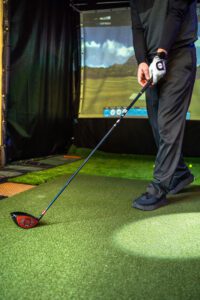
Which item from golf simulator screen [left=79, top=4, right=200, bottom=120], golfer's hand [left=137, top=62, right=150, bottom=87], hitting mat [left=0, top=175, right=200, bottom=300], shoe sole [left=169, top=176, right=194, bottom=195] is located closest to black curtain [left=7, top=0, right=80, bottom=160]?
golf simulator screen [left=79, top=4, right=200, bottom=120]

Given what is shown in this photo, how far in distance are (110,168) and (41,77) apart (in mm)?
1378

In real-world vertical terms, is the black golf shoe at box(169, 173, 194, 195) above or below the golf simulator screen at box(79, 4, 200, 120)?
below

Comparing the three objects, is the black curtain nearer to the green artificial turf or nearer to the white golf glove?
the green artificial turf

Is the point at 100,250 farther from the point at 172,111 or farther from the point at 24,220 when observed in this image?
the point at 172,111

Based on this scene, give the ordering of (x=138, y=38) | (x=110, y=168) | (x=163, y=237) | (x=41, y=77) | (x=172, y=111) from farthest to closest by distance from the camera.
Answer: (x=41, y=77), (x=110, y=168), (x=138, y=38), (x=172, y=111), (x=163, y=237)

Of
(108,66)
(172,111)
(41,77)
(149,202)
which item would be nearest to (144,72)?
(172,111)

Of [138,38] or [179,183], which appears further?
[179,183]

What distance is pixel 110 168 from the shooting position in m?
3.61

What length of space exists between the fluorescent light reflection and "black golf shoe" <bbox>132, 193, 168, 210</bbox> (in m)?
0.14

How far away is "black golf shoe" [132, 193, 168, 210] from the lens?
6.76 feet

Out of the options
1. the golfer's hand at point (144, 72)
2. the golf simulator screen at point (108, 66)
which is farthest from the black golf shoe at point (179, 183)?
the golf simulator screen at point (108, 66)

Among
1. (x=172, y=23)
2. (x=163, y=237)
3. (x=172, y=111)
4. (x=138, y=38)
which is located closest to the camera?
Answer: (x=163, y=237)

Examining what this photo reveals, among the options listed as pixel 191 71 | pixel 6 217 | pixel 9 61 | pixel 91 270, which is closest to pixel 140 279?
pixel 91 270

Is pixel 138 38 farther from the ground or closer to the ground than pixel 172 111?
farther from the ground
